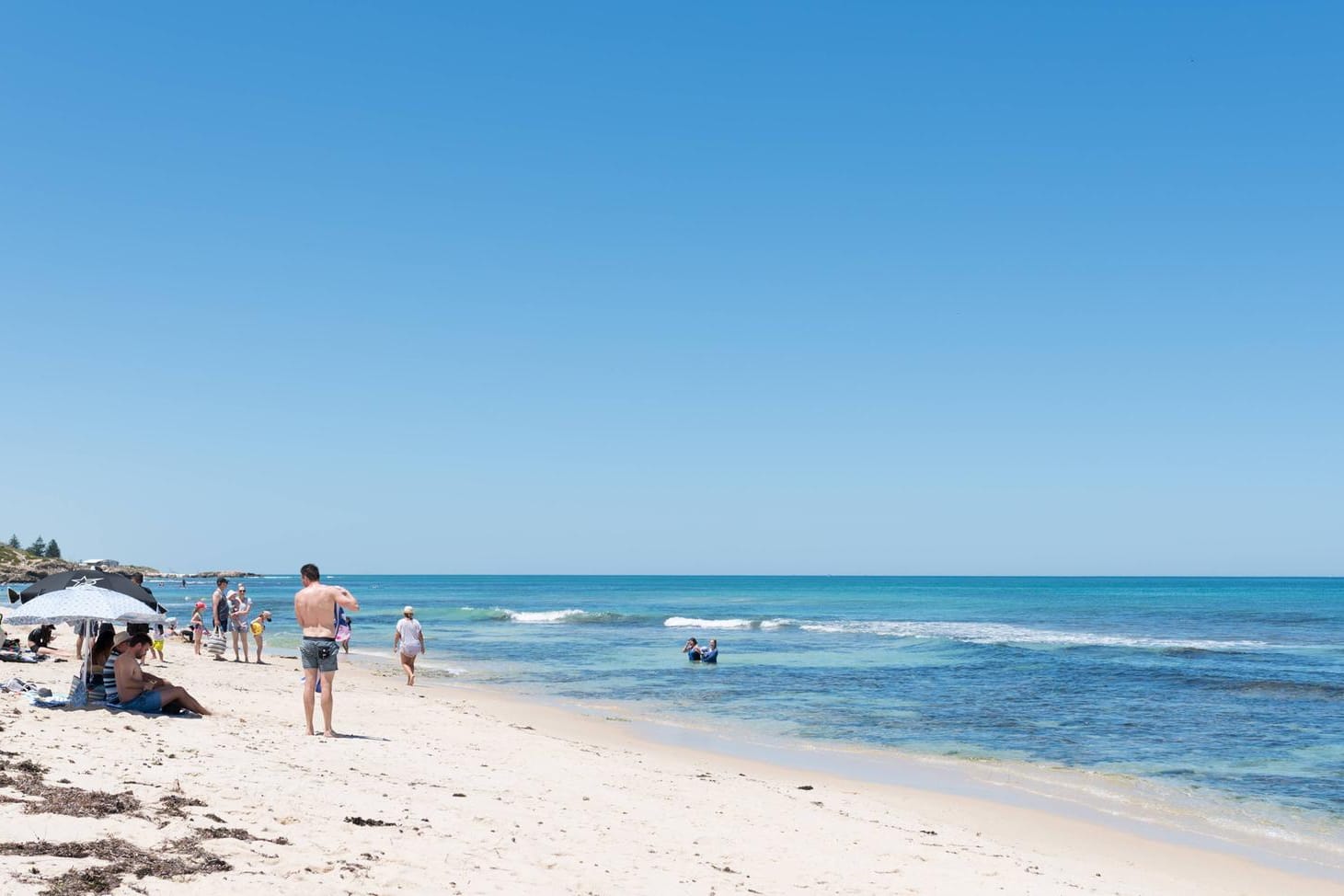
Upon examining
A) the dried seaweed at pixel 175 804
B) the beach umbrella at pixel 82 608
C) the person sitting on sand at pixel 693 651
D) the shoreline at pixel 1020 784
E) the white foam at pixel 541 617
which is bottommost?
the white foam at pixel 541 617

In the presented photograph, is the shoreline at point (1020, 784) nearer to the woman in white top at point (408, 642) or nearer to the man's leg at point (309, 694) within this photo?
the woman in white top at point (408, 642)

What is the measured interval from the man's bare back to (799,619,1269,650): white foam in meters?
31.6

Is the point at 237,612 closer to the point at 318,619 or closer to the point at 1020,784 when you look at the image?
the point at 318,619

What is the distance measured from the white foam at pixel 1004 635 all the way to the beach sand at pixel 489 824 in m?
28.2

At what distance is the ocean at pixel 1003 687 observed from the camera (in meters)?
14.1

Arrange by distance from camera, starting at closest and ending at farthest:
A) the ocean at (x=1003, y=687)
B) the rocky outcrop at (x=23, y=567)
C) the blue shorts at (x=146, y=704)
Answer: the blue shorts at (x=146, y=704)
the ocean at (x=1003, y=687)
the rocky outcrop at (x=23, y=567)

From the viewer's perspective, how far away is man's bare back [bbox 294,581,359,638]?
10.6m

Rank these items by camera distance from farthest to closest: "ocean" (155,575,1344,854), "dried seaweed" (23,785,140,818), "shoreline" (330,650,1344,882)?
1. "ocean" (155,575,1344,854)
2. "shoreline" (330,650,1344,882)
3. "dried seaweed" (23,785,140,818)

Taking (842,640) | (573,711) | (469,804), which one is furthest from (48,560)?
(469,804)

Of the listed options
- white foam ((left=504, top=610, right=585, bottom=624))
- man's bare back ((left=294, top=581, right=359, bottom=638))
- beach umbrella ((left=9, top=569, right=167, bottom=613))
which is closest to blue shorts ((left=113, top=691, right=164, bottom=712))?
beach umbrella ((left=9, top=569, right=167, bottom=613))

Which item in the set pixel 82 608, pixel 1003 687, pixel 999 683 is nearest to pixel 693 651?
pixel 999 683

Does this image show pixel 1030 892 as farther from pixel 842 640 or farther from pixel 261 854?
pixel 842 640

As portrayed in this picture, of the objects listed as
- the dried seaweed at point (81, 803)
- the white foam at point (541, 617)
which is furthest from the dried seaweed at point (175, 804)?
the white foam at point (541, 617)

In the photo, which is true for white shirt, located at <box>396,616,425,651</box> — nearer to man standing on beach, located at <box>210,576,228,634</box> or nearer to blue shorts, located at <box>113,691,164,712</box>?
man standing on beach, located at <box>210,576,228,634</box>
